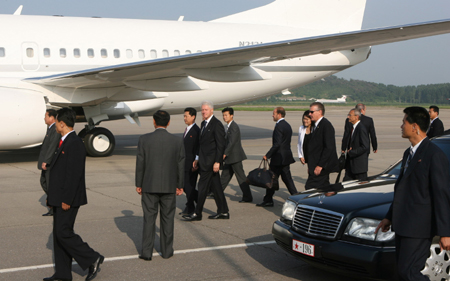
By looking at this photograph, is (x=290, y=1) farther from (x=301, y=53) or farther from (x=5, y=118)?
(x=5, y=118)

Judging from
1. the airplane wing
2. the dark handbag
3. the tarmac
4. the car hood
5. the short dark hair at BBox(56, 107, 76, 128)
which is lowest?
the tarmac

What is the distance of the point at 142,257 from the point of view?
5.83 metres

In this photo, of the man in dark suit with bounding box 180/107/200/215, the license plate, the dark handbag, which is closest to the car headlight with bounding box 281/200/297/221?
the license plate

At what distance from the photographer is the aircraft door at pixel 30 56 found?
14422 millimetres

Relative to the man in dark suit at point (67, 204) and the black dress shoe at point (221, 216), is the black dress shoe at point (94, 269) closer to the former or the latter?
the man in dark suit at point (67, 204)

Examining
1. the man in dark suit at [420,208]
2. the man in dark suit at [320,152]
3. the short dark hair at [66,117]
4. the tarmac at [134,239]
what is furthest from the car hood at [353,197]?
the short dark hair at [66,117]

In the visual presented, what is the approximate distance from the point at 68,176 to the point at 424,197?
3.33 metres

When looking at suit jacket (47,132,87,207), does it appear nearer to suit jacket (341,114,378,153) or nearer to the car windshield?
the car windshield

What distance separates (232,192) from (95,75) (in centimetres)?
531

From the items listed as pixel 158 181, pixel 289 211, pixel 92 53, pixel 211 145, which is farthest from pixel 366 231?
pixel 92 53

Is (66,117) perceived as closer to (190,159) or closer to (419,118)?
(190,159)

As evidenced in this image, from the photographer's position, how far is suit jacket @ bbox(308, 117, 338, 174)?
7.35 metres

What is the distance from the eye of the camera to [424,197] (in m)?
3.71

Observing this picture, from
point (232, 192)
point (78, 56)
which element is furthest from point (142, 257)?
point (78, 56)
